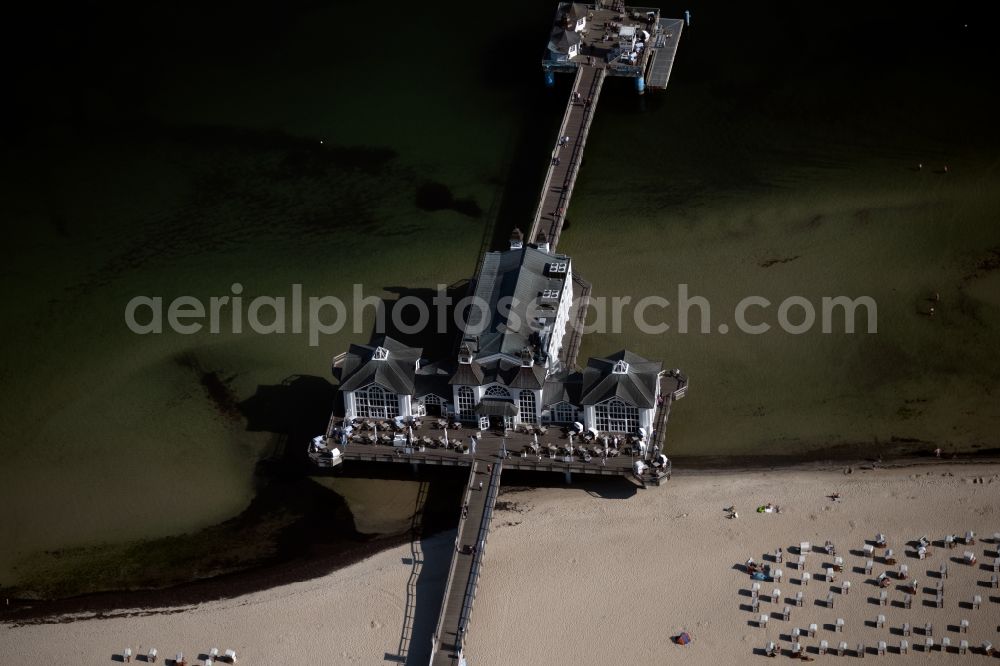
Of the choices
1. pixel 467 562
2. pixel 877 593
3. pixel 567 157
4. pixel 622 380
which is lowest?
pixel 467 562

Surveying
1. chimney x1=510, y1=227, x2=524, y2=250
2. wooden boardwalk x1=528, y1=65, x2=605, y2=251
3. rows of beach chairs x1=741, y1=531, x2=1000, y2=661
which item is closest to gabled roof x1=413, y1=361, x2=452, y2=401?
chimney x1=510, y1=227, x2=524, y2=250

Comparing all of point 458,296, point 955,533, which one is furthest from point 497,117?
point 955,533

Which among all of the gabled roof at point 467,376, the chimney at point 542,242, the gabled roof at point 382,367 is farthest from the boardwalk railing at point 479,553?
the chimney at point 542,242

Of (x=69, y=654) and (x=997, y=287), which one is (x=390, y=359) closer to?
(x=69, y=654)

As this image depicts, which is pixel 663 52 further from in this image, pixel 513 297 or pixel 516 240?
pixel 513 297

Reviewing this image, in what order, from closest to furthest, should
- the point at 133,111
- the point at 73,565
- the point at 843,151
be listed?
the point at 73,565, the point at 843,151, the point at 133,111

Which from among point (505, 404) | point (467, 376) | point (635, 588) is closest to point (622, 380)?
point (505, 404)

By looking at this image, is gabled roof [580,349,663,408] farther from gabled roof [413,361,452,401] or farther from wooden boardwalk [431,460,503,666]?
gabled roof [413,361,452,401]
